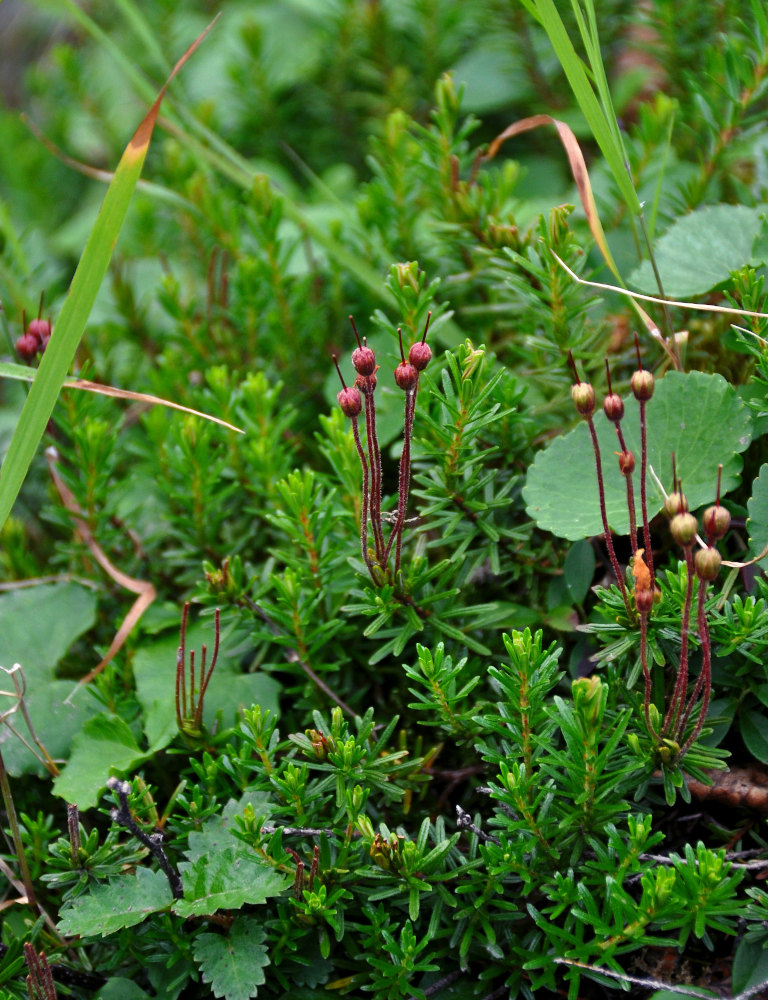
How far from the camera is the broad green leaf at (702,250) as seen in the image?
5.17 feet

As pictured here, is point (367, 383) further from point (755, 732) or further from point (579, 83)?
point (755, 732)

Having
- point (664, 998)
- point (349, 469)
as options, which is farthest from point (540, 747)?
point (349, 469)

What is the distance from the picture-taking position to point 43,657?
167 centimetres

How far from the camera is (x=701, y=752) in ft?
3.86

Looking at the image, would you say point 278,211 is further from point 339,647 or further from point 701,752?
point 701,752

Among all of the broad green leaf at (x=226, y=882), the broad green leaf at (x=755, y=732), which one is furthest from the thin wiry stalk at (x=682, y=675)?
the broad green leaf at (x=226, y=882)

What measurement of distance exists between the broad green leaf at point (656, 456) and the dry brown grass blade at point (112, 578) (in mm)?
764

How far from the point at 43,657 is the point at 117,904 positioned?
60cm

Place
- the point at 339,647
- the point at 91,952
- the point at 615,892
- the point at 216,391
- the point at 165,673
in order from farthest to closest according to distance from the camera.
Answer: the point at 216,391, the point at 165,673, the point at 339,647, the point at 91,952, the point at 615,892

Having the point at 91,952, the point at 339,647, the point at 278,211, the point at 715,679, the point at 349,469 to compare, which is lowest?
the point at 91,952

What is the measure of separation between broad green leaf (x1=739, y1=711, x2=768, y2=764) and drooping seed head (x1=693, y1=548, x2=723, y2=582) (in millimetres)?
394

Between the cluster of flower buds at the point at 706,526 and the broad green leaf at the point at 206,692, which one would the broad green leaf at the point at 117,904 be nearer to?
the broad green leaf at the point at 206,692

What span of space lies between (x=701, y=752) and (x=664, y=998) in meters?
0.31

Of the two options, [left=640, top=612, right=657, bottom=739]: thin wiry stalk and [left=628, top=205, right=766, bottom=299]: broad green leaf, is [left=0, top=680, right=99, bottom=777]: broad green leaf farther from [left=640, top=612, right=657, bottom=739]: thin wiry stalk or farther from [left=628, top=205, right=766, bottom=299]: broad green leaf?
[left=628, top=205, right=766, bottom=299]: broad green leaf
